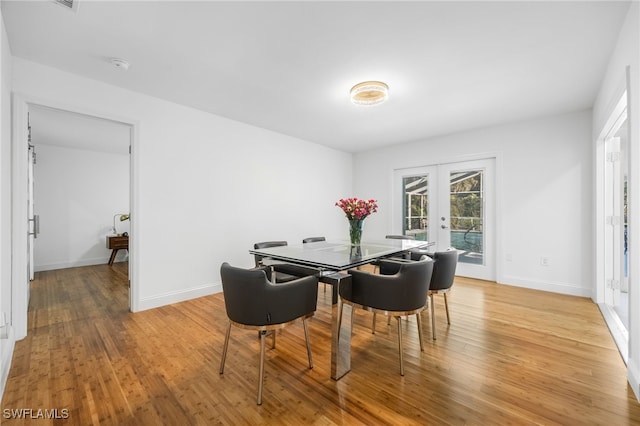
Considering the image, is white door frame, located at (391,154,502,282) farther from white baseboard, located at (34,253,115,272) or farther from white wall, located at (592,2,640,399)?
white baseboard, located at (34,253,115,272)

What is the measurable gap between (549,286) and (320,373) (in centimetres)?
389

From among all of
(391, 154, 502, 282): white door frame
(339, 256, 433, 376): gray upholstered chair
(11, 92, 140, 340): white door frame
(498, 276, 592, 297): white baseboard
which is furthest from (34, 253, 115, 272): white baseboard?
(498, 276, 592, 297): white baseboard

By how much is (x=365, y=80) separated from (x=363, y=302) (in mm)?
2209

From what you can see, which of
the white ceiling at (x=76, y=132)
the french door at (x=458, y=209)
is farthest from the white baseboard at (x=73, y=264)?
the french door at (x=458, y=209)

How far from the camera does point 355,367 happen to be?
6.52 feet

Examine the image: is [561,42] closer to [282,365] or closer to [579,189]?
[579,189]

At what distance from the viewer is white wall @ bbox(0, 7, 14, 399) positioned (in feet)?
6.37

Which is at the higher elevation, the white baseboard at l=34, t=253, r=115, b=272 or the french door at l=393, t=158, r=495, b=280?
Result: the french door at l=393, t=158, r=495, b=280

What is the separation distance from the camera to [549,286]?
12.8 ft

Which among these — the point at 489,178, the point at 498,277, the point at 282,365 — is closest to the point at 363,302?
the point at 282,365

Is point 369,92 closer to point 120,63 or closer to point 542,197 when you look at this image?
point 120,63

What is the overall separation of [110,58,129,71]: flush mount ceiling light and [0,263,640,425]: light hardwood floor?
8.32 ft

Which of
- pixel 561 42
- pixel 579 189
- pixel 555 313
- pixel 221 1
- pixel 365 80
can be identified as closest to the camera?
pixel 221 1

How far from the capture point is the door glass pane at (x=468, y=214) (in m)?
4.59
